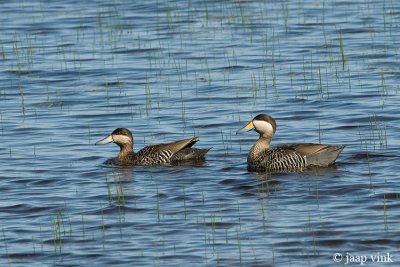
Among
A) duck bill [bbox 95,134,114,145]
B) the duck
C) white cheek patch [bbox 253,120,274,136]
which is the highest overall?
white cheek patch [bbox 253,120,274,136]

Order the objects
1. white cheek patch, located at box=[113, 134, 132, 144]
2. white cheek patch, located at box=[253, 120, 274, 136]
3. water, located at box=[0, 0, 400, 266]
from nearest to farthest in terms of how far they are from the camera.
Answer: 1. water, located at box=[0, 0, 400, 266]
2. white cheek patch, located at box=[253, 120, 274, 136]
3. white cheek patch, located at box=[113, 134, 132, 144]

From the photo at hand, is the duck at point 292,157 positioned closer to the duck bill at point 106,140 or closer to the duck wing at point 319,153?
the duck wing at point 319,153

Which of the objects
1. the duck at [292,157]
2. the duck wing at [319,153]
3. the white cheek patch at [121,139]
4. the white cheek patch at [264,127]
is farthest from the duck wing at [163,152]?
the duck wing at [319,153]

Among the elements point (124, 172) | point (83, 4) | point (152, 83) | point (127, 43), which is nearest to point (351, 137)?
point (124, 172)

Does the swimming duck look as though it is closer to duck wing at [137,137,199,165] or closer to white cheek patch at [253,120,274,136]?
duck wing at [137,137,199,165]

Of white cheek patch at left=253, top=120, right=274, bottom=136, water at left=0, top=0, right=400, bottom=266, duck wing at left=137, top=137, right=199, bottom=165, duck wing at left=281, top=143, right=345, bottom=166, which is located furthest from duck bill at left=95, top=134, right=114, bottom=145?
duck wing at left=281, top=143, right=345, bottom=166

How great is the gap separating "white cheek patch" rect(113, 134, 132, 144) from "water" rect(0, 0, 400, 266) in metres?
0.43

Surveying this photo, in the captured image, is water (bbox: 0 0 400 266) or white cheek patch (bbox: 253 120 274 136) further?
white cheek patch (bbox: 253 120 274 136)

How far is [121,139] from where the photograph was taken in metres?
17.8

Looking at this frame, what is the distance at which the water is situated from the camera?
12969 millimetres

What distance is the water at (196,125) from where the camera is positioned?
12969mm

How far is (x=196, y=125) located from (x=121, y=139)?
2.15 meters

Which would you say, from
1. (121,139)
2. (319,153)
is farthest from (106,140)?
(319,153)

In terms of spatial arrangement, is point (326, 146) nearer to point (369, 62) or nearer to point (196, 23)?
point (369, 62)
